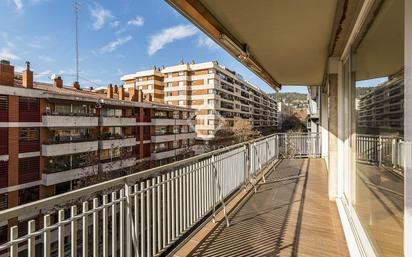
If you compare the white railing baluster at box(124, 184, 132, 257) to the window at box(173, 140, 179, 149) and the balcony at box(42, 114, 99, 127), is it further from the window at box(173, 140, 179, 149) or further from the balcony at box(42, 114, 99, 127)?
the window at box(173, 140, 179, 149)

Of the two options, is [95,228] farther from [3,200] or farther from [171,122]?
[171,122]

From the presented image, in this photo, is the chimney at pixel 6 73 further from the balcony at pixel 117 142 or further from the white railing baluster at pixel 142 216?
the white railing baluster at pixel 142 216

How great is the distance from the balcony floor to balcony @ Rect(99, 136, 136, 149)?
2428 centimetres

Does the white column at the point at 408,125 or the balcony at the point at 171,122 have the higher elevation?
the balcony at the point at 171,122

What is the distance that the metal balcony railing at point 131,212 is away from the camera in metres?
1.40

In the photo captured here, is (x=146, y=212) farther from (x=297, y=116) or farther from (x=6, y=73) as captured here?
(x=297, y=116)

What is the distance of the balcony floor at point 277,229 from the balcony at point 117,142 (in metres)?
24.3

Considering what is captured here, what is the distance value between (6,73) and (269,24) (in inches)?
856

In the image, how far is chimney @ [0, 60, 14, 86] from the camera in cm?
1861

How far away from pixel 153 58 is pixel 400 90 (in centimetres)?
9609

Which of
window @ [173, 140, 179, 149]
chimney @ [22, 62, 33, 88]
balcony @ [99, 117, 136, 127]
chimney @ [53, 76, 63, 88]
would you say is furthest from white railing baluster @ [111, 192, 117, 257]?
window @ [173, 140, 179, 149]

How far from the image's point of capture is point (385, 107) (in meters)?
1.72

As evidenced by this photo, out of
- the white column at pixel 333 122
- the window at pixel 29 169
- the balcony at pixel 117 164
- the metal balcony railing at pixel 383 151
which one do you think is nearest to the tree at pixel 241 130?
the balcony at pixel 117 164

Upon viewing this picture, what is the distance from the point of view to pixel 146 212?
224 centimetres
